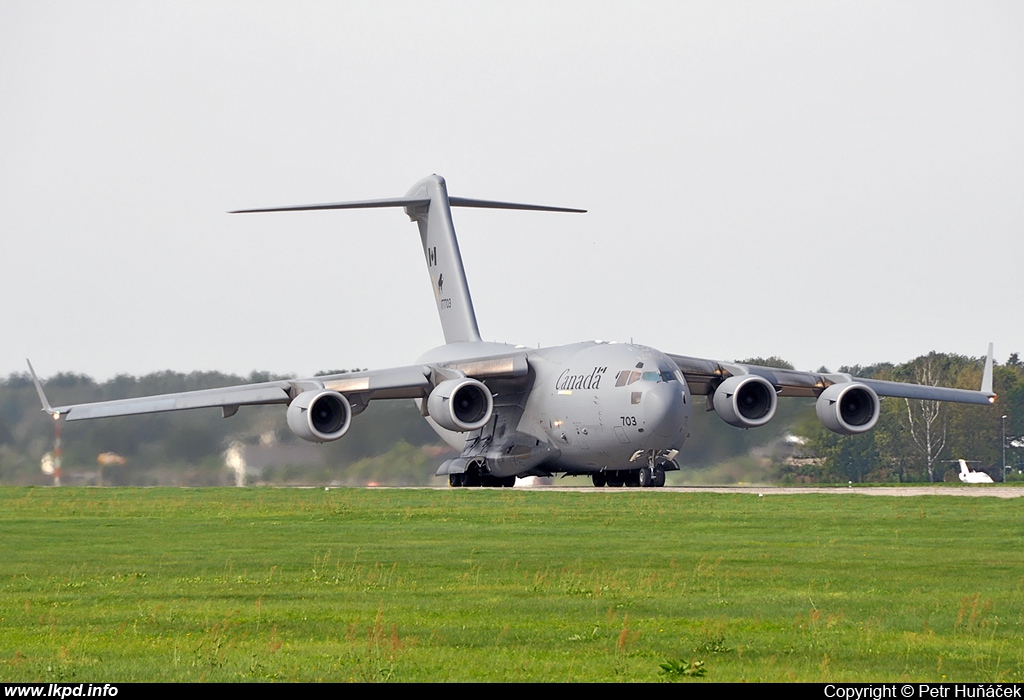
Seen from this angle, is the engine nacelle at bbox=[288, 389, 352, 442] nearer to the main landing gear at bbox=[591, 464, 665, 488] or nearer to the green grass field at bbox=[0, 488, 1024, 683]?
the main landing gear at bbox=[591, 464, 665, 488]

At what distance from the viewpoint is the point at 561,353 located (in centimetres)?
3497

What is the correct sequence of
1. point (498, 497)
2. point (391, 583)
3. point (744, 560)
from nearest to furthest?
point (391, 583) < point (744, 560) < point (498, 497)

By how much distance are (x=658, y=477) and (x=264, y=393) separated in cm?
926

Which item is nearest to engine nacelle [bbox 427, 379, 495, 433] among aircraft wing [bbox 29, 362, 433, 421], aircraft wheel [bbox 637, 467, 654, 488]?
aircraft wing [bbox 29, 362, 433, 421]

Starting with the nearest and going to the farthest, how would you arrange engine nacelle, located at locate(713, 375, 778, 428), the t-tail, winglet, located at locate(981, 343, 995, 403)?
1. engine nacelle, located at locate(713, 375, 778, 428)
2. winglet, located at locate(981, 343, 995, 403)
3. the t-tail

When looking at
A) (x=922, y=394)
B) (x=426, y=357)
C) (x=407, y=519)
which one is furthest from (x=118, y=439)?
(x=922, y=394)

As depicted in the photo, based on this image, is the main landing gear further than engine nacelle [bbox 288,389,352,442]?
No

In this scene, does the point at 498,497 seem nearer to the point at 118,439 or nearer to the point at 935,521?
the point at 935,521

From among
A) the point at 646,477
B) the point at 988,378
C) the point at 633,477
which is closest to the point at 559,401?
the point at 646,477

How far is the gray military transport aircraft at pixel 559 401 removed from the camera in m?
31.8

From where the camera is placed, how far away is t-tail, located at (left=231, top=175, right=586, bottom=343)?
4022 centimetres

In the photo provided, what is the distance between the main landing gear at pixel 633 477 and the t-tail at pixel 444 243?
230 inches

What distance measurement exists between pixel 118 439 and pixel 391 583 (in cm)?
2461

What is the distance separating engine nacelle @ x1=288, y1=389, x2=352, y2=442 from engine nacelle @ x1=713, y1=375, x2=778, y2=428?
8273mm
